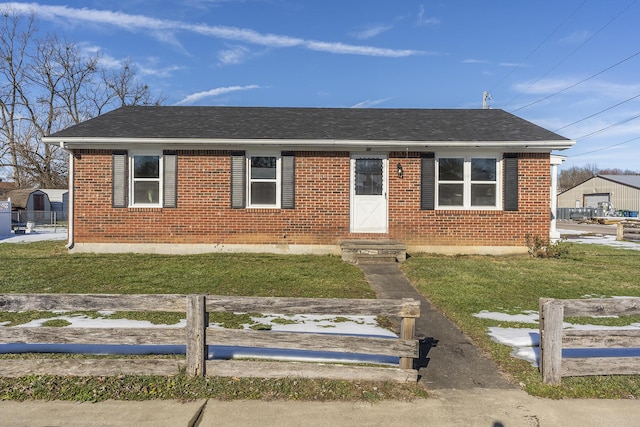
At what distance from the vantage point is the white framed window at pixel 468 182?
11922 mm

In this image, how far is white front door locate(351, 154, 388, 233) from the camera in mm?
11906

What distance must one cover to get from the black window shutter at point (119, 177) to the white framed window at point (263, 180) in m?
3.44

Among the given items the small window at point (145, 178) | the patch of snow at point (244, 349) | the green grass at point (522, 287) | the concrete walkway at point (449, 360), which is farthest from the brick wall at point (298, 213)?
the patch of snow at point (244, 349)

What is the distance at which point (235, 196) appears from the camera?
1170 cm

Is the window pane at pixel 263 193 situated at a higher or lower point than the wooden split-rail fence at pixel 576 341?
higher

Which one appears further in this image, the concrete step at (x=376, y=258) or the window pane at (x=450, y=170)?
the window pane at (x=450, y=170)

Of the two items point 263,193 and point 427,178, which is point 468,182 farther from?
point 263,193

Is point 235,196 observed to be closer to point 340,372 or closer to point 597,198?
point 340,372

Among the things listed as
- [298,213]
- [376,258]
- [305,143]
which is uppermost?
[305,143]

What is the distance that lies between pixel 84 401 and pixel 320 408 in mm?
2071

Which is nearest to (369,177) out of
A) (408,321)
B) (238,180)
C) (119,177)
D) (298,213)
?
(298,213)

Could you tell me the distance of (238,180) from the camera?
38.3ft

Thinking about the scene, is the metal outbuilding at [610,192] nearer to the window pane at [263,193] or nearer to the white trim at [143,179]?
the window pane at [263,193]

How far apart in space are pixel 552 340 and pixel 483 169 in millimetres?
8778
